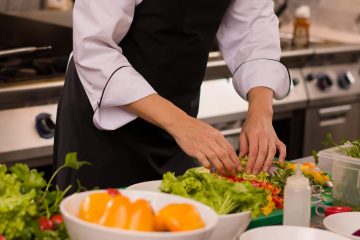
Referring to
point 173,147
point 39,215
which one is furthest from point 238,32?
point 39,215

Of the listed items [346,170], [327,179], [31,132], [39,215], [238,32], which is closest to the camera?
[39,215]

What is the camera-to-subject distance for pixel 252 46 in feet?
8.21

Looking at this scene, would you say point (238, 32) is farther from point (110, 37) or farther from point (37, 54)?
point (37, 54)

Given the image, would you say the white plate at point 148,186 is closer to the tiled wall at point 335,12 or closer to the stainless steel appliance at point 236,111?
the stainless steel appliance at point 236,111

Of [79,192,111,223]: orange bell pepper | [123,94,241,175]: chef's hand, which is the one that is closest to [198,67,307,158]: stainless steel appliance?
[123,94,241,175]: chef's hand

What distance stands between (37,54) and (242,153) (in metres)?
1.65

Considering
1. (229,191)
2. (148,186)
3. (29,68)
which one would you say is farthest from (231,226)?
(29,68)

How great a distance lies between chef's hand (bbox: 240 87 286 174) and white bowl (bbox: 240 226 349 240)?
15.6 inches

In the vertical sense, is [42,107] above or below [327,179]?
below

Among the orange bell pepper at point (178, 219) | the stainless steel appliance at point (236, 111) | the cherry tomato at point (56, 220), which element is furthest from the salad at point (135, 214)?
the stainless steel appliance at point (236, 111)

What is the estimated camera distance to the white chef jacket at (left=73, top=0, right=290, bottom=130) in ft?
6.97

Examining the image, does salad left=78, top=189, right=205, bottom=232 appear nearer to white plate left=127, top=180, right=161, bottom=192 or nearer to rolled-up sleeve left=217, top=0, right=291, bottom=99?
white plate left=127, top=180, right=161, bottom=192

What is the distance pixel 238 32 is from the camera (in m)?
2.56

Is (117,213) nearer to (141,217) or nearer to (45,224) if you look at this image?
(141,217)
